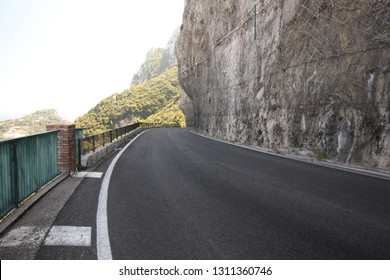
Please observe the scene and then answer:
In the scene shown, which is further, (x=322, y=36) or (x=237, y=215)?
(x=322, y=36)

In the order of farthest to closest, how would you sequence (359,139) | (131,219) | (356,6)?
(356,6), (359,139), (131,219)

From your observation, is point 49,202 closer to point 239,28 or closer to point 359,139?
point 359,139

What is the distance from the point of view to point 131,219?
4617 mm

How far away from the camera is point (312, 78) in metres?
12.8

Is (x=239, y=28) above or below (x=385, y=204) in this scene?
above

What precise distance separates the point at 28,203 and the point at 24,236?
1.57 meters

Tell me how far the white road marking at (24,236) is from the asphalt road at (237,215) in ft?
1.12

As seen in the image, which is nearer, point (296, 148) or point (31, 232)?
point (31, 232)

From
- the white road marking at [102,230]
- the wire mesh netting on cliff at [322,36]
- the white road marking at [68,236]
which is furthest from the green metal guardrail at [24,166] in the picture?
the wire mesh netting on cliff at [322,36]

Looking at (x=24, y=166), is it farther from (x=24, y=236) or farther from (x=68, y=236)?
(x=68, y=236)

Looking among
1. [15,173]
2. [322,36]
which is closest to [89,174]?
[15,173]

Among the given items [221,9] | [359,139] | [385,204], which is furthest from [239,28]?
[385,204]

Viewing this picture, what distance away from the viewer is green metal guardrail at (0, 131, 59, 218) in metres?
4.75

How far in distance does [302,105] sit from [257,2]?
36.4 feet
